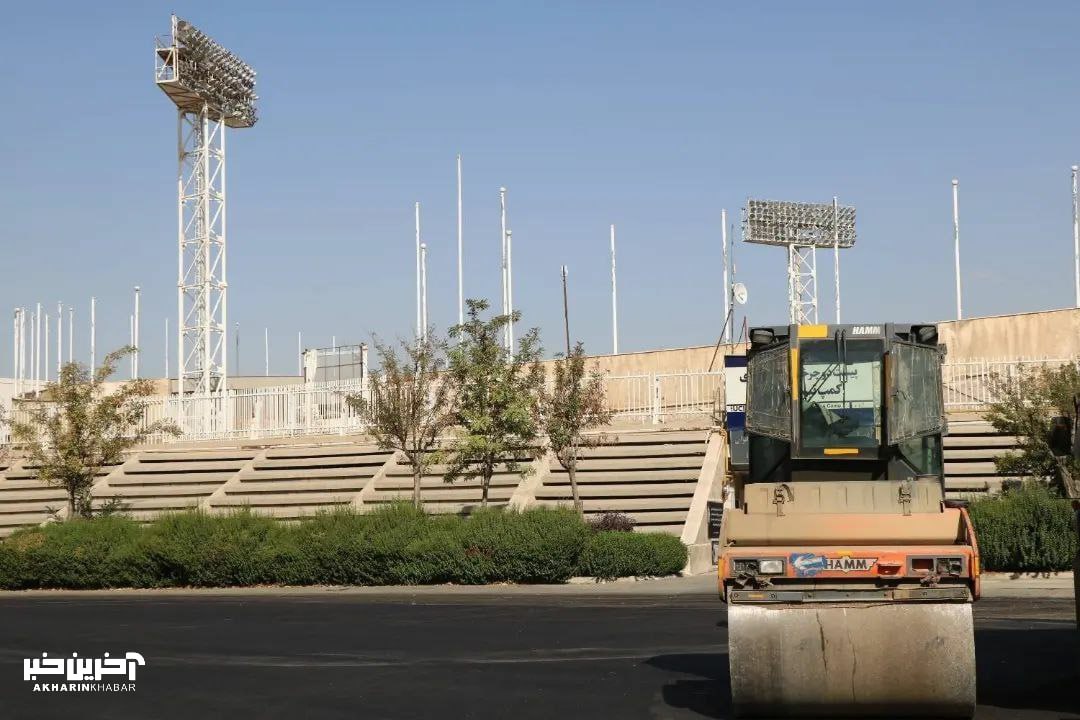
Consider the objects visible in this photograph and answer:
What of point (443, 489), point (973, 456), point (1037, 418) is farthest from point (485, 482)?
point (1037, 418)

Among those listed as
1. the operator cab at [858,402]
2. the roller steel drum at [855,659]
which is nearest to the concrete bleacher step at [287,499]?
the operator cab at [858,402]

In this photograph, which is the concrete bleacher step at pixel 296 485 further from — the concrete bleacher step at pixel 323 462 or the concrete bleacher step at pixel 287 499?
the concrete bleacher step at pixel 323 462

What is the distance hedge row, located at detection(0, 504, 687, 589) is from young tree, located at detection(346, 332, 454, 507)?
11.2 ft

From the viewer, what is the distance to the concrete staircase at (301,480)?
3331 cm

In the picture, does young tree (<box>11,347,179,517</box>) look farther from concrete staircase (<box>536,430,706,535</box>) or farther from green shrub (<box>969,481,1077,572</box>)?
green shrub (<box>969,481,1077,572</box>)

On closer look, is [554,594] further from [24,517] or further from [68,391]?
[24,517]

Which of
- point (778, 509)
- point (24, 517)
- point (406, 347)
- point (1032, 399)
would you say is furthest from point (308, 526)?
point (778, 509)

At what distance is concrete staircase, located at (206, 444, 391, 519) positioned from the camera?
3331 cm

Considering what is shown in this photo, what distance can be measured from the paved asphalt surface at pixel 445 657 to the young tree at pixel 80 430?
10295 mm

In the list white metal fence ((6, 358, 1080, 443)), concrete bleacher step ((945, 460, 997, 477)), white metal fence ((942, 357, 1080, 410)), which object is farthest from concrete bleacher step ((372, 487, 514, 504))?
white metal fence ((942, 357, 1080, 410))

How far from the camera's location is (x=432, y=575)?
2608cm

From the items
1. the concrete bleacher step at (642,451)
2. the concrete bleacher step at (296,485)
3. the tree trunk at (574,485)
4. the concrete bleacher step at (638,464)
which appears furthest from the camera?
the concrete bleacher step at (296,485)

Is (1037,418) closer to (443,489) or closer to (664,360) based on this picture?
(443,489)

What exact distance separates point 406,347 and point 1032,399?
14.1m
